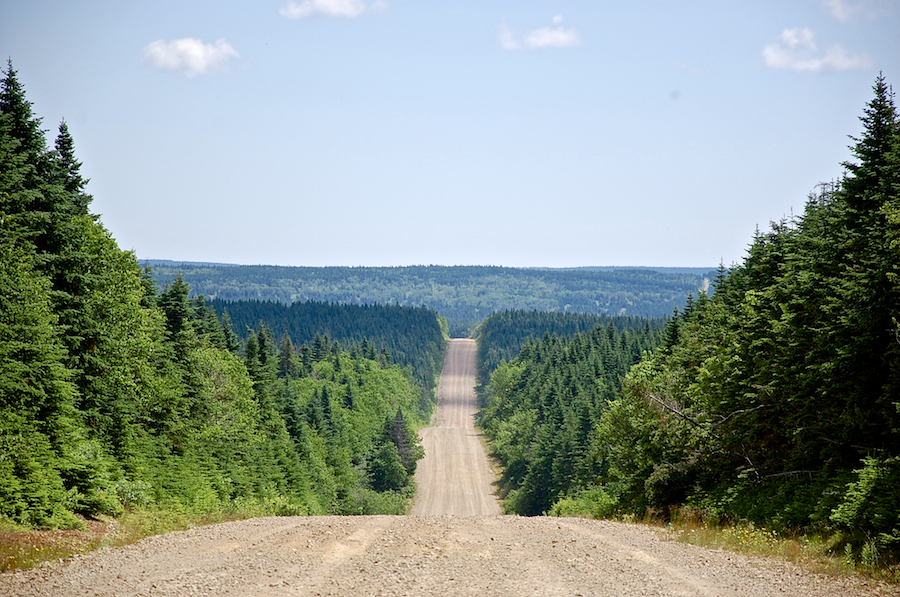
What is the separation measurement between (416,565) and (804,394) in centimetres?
1443

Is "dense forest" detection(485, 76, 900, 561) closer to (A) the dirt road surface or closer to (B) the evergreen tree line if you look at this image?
(A) the dirt road surface

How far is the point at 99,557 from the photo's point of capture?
14773 millimetres

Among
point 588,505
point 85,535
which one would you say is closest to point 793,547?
point 85,535

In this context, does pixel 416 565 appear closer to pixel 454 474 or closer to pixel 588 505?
pixel 588 505

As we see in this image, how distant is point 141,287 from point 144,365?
6397 millimetres

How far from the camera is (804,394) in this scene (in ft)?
75.0

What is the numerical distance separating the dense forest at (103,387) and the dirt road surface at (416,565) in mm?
4611

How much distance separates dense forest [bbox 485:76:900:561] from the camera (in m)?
18.8

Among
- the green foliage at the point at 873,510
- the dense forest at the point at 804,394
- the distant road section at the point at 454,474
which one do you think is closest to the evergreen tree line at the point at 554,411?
the distant road section at the point at 454,474

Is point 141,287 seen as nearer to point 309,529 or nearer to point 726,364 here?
point 309,529

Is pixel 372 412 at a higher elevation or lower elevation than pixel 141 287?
lower

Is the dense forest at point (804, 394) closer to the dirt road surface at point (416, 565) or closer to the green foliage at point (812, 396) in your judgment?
the green foliage at point (812, 396)

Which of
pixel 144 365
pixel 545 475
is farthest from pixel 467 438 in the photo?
pixel 144 365

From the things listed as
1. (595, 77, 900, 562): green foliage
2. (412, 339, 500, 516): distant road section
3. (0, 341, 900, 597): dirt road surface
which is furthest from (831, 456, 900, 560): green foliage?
(412, 339, 500, 516): distant road section
